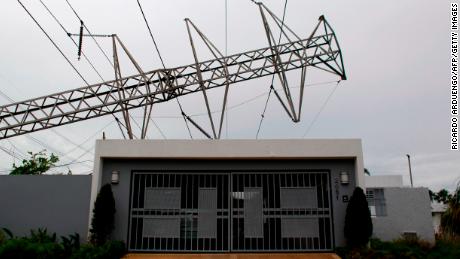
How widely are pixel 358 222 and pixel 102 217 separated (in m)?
6.14

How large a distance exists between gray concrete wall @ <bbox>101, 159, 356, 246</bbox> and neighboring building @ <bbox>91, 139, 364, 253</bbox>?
0.03 m

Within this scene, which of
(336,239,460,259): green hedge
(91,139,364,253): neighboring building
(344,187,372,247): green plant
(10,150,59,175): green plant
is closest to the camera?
(336,239,460,259): green hedge

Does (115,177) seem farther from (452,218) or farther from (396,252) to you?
(452,218)

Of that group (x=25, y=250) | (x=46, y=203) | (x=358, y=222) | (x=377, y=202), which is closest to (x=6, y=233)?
(x=46, y=203)

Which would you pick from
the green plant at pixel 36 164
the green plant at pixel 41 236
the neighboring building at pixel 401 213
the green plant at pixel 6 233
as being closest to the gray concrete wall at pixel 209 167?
the green plant at pixel 41 236

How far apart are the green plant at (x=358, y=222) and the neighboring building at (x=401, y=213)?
14.4ft

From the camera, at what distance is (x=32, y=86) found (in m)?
17.0

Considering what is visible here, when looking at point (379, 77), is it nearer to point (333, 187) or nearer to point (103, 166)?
point (333, 187)

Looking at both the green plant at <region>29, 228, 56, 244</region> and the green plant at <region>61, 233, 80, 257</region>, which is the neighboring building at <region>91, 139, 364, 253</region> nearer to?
the green plant at <region>61, 233, 80, 257</region>

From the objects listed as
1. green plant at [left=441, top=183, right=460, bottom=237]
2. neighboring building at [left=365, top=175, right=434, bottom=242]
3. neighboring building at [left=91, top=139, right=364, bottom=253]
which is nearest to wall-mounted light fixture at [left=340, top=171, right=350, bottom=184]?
neighboring building at [left=91, top=139, right=364, bottom=253]

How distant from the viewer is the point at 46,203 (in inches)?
402

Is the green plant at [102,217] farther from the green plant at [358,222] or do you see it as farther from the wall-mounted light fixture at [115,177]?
the green plant at [358,222]

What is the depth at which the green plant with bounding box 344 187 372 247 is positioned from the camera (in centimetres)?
923

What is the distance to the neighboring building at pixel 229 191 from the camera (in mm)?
10164
